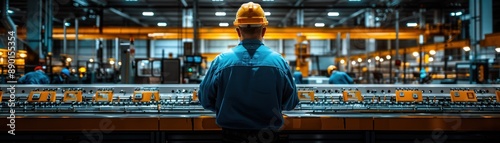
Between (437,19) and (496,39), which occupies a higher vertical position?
(437,19)

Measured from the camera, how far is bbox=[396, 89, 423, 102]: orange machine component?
3.89 m

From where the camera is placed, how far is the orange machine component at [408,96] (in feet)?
12.8

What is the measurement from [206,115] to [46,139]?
5.46ft

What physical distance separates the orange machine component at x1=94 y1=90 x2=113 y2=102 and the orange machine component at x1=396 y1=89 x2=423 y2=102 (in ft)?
8.51

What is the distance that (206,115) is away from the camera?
134 inches

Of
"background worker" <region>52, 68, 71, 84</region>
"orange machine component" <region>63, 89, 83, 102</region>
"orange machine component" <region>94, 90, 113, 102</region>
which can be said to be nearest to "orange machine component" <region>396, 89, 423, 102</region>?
"orange machine component" <region>94, 90, 113, 102</region>

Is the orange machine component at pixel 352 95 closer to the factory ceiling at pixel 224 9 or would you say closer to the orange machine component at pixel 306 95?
the orange machine component at pixel 306 95

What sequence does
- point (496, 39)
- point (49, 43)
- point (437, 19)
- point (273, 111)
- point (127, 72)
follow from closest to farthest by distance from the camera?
point (273, 111), point (496, 39), point (127, 72), point (49, 43), point (437, 19)

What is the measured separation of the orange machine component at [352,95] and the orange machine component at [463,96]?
838mm

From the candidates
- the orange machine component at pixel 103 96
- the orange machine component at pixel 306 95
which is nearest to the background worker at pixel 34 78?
the orange machine component at pixel 103 96

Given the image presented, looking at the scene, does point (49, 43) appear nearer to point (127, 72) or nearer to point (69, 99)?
point (127, 72)

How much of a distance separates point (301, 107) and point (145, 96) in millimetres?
1401

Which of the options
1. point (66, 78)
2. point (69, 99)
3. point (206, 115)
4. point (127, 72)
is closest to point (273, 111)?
point (206, 115)

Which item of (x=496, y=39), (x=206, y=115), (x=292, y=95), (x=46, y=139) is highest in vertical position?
(x=496, y=39)
